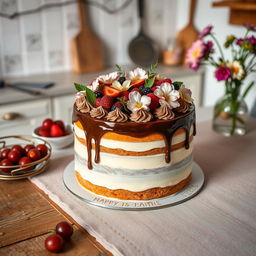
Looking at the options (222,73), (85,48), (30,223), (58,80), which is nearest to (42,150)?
(30,223)

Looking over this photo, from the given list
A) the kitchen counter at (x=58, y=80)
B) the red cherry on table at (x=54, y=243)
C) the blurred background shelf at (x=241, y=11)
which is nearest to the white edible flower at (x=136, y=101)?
the red cherry on table at (x=54, y=243)

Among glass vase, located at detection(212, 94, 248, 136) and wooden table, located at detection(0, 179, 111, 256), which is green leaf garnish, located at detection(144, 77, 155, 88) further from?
glass vase, located at detection(212, 94, 248, 136)

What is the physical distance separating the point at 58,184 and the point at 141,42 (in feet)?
6.23

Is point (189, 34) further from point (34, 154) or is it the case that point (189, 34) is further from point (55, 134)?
point (34, 154)

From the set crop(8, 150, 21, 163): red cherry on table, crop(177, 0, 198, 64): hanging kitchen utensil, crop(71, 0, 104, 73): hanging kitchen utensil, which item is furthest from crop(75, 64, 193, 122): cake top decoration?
crop(177, 0, 198, 64): hanging kitchen utensil

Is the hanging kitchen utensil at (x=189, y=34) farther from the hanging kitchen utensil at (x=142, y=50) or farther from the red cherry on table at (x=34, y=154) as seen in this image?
the red cherry on table at (x=34, y=154)

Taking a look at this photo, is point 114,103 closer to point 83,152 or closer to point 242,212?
point 83,152

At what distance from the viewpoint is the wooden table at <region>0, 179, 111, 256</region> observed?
82 centimetres

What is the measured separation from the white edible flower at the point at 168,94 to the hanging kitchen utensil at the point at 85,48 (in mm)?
1616

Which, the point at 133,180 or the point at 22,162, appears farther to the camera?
the point at 22,162

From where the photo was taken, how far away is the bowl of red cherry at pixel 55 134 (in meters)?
1.31

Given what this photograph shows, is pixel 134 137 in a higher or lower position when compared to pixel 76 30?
lower

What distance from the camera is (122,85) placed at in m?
1.03

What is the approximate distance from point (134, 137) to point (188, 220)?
9.5 inches
